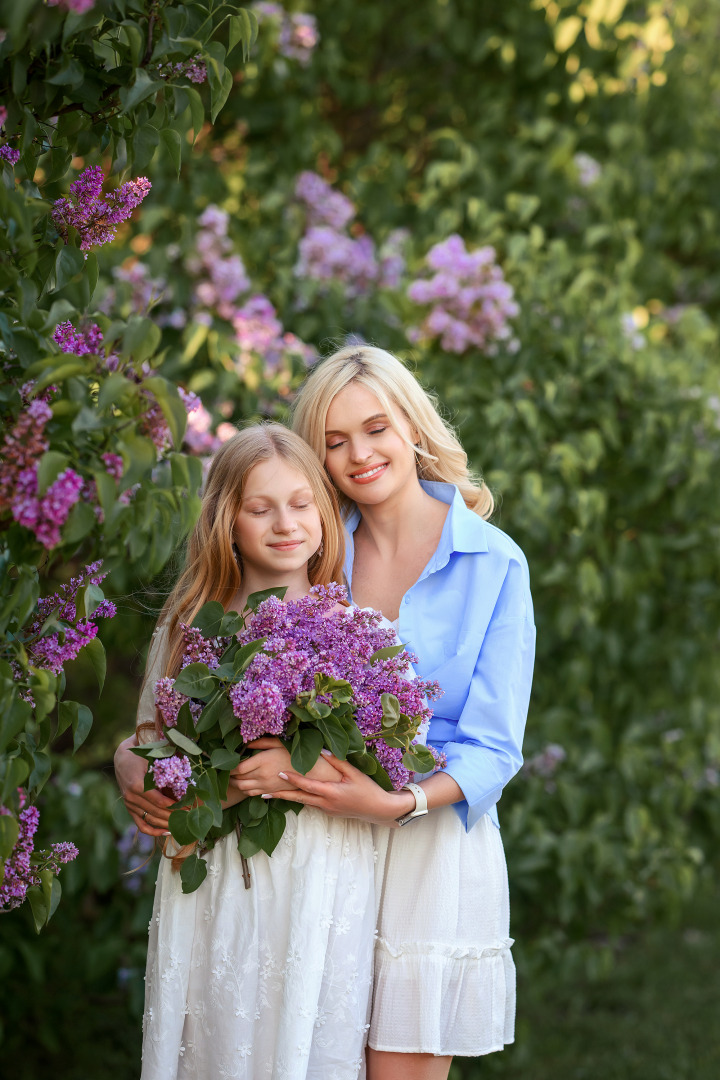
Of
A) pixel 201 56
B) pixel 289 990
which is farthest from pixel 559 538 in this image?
pixel 201 56

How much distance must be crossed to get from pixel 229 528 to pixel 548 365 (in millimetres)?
1815

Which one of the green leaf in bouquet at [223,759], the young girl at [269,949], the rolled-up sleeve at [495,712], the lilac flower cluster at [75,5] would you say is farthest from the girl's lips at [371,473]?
the lilac flower cluster at [75,5]

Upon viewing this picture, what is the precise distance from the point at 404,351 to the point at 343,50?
5.04 feet

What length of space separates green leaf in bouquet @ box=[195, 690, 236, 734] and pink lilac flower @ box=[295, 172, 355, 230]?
2.46 meters

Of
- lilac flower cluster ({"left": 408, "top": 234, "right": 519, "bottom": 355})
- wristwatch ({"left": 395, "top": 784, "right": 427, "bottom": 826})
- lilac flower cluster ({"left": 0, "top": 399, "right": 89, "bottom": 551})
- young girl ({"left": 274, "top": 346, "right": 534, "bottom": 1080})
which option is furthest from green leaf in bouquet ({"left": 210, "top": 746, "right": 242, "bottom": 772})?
lilac flower cluster ({"left": 408, "top": 234, "right": 519, "bottom": 355})

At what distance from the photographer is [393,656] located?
1731 mm

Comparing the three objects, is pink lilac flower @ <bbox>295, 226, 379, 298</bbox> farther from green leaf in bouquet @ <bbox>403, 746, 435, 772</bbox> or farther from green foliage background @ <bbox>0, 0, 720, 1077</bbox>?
green leaf in bouquet @ <bbox>403, 746, 435, 772</bbox>

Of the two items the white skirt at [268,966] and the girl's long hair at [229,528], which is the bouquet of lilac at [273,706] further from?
the girl's long hair at [229,528]

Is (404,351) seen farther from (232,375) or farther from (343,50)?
(343,50)

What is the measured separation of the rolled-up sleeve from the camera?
6.12 feet

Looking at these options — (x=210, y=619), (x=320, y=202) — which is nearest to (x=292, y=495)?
(x=210, y=619)

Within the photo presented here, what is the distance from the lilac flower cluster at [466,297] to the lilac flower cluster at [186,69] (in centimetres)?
194

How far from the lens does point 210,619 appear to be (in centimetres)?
179

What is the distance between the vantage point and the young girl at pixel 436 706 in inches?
73.2
